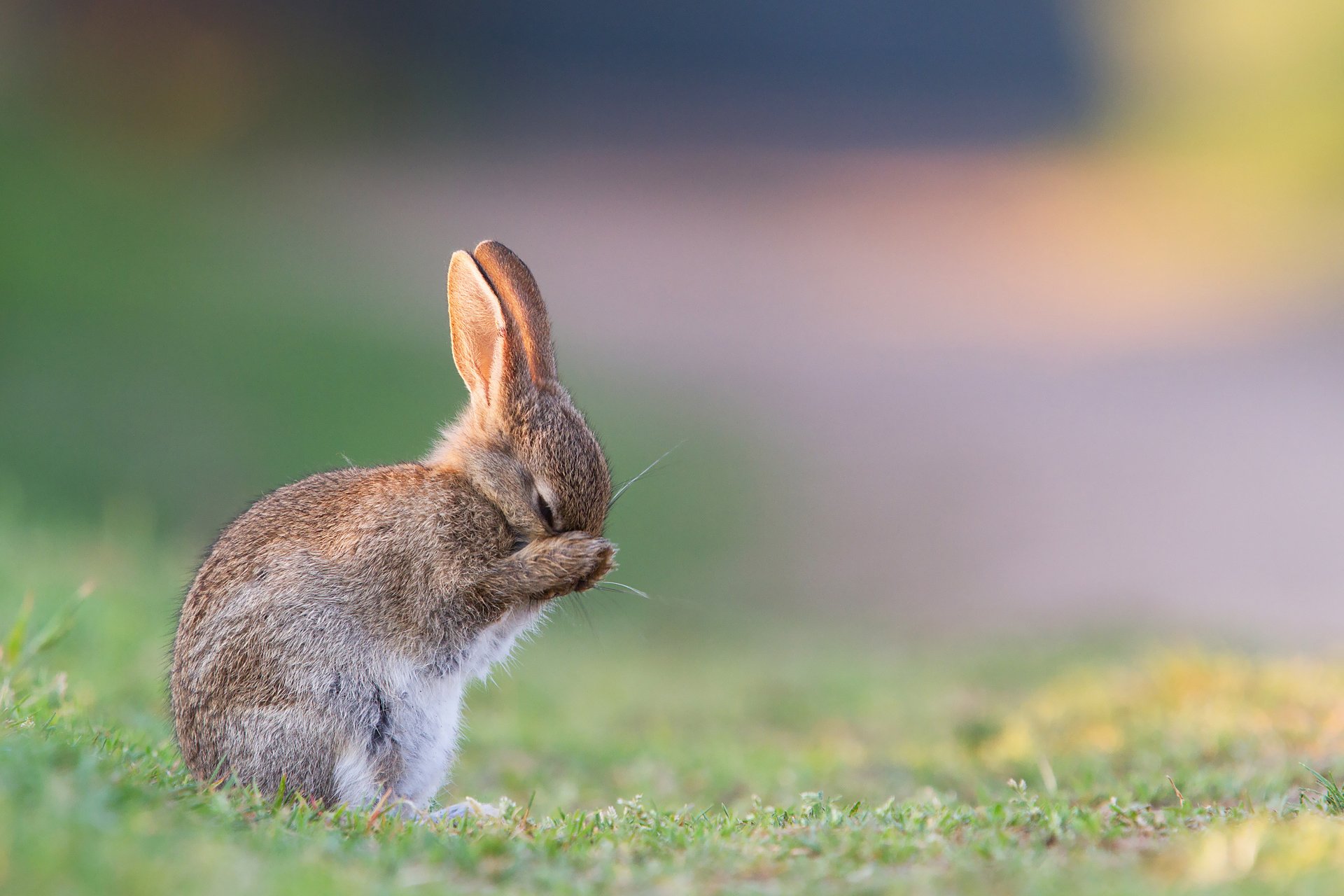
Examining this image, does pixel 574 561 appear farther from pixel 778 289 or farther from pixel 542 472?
pixel 778 289

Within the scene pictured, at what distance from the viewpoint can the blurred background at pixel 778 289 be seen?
13023mm

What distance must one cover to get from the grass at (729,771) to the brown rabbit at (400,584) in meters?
0.26

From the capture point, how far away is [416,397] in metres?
13.9

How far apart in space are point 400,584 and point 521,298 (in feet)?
3.86

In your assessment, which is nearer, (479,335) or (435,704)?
(435,704)

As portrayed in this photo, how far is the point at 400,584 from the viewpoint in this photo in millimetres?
4691

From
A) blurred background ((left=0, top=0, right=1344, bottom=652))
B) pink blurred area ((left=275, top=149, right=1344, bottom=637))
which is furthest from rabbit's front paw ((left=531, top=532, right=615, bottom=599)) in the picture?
pink blurred area ((left=275, top=149, right=1344, bottom=637))

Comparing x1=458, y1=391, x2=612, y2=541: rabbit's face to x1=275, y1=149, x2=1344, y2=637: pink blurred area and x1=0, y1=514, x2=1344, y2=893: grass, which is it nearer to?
x1=0, y1=514, x2=1344, y2=893: grass

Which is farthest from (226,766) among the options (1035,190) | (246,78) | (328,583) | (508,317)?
(1035,190)

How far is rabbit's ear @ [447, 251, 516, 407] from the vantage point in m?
5.04

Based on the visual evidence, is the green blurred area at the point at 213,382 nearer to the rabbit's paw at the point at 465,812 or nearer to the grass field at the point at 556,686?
the grass field at the point at 556,686

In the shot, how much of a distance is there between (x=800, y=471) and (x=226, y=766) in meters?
11.4

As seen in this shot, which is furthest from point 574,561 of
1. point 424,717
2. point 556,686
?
point 556,686

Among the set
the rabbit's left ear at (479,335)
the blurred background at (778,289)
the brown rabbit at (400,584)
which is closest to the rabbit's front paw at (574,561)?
the brown rabbit at (400,584)
